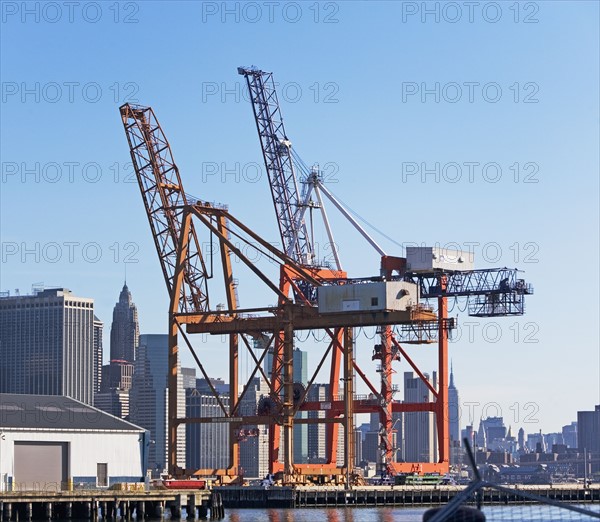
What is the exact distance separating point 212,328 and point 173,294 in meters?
4.50

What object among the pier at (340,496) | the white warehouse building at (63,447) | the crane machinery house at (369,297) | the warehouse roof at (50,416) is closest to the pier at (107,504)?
the white warehouse building at (63,447)

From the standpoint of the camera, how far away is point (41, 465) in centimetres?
9062

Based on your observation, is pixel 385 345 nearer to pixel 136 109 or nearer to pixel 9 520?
pixel 136 109

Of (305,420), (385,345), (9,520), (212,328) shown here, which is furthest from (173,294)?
(9,520)

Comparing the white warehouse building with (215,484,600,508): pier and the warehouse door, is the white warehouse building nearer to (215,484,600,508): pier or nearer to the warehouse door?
the warehouse door

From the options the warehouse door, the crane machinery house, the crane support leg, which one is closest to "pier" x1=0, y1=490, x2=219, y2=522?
the warehouse door

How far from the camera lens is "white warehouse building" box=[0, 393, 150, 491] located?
88688 mm

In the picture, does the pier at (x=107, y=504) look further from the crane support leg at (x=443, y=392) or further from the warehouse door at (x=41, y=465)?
the crane support leg at (x=443, y=392)

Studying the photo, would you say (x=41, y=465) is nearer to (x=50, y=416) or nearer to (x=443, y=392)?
(x=50, y=416)

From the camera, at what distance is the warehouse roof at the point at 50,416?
300ft

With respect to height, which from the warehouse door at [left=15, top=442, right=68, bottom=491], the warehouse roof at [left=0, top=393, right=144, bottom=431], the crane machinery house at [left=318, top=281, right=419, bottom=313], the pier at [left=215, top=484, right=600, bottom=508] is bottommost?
the pier at [left=215, top=484, right=600, bottom=508]

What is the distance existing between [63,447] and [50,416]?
321cm

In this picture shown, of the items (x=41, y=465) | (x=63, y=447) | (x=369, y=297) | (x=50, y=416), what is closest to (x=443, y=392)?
(x=369, y=297)

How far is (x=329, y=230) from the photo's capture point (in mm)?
128125
